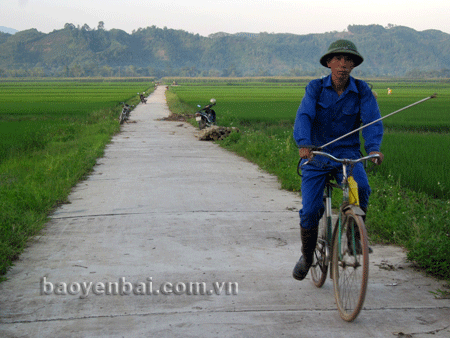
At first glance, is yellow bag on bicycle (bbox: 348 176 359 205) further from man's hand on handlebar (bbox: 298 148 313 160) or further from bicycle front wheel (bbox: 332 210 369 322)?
man's hand on handlebar (bbox: 298 148 313 160)

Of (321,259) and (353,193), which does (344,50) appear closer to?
(353,193)

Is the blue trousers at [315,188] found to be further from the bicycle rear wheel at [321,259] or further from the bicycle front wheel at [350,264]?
the bicycle front wheel at [350,264]

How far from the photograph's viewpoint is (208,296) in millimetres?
3984

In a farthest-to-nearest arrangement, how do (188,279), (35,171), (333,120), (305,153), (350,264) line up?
(35,171), (188,279), (333,120), (305,153), (350,264)

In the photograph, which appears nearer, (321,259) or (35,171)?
(321,259)

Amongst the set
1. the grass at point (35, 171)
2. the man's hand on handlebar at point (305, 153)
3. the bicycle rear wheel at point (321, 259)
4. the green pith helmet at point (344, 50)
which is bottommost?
the grass at point (35, 171)

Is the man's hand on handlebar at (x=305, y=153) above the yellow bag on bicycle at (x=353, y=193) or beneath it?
above

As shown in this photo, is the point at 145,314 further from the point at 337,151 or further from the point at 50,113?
the point at 50,113

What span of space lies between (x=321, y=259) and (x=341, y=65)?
4.69 ft

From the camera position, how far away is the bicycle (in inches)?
130

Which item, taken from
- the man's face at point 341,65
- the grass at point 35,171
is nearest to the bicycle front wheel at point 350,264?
the man's face at point 341,65

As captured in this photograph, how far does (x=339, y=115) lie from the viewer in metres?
3.93

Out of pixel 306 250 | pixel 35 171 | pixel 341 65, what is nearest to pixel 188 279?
pixel 306 250

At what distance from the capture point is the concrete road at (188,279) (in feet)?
11.4
